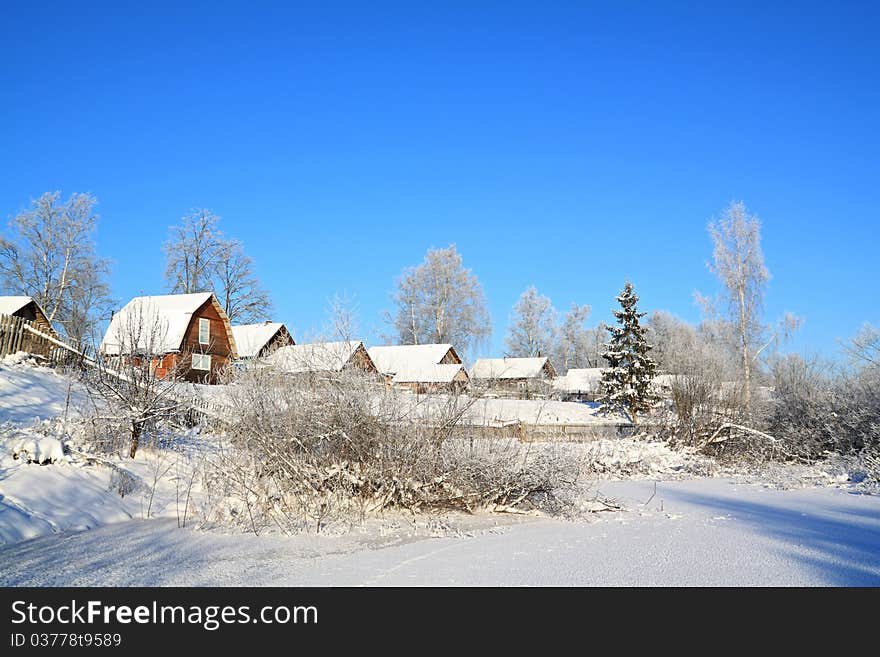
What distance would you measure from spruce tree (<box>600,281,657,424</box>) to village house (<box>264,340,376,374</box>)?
25421 mm

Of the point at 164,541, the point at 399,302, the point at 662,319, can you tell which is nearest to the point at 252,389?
the point at 164,541

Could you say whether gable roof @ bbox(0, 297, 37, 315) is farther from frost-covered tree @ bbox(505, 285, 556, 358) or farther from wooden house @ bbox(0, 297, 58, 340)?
frost-covered tree @ bbox(505, 285, 556, 358)

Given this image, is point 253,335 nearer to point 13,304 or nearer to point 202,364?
point 202,364

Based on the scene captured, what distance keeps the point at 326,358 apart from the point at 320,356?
0.11 meters

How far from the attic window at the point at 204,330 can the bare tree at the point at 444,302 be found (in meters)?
17.8

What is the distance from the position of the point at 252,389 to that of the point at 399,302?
39584mm

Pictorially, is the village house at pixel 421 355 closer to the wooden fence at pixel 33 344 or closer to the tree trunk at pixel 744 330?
the tree trunk at pixel 744 330

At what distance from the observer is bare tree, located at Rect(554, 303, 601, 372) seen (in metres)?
63.8

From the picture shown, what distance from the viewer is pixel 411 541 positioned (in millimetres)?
6648

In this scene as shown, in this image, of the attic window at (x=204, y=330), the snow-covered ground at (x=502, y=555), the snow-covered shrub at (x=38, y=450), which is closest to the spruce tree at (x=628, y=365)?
the attic window at (x=204, y=330)

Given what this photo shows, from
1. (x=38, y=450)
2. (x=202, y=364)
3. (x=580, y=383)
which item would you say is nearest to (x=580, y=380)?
(x=580, y=383)

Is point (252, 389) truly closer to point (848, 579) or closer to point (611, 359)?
point (848, 579)

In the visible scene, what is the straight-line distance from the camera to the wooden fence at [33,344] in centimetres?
1410
